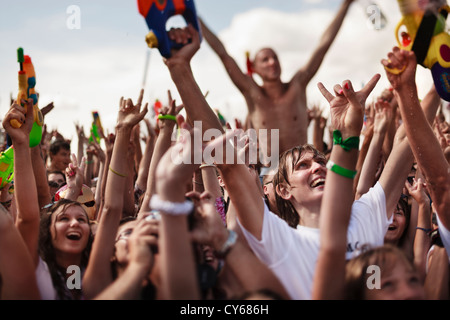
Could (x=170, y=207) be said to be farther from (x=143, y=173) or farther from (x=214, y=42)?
(x=214, y=42)

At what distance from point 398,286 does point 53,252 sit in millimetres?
1562

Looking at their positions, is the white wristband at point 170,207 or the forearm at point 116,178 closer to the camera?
the white wristband at point 170,207

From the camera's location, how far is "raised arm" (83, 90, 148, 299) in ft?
5.85

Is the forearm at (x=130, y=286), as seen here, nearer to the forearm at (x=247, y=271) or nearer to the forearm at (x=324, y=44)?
the forearm at (x=247, y=271)

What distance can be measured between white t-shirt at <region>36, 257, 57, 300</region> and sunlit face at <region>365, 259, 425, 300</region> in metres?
1.25

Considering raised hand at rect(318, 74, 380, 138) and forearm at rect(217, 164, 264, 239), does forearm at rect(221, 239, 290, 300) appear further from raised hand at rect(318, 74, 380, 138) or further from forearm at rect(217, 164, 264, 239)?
raised hand at rect(318, 74, 380, 138)

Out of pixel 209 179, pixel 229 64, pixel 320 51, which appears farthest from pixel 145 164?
pixel 320 51

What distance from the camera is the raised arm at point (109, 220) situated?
1.78 m

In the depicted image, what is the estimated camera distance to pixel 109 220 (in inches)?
75.9

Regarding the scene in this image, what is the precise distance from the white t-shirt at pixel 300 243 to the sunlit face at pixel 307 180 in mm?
167

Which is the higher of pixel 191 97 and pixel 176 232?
pixel 191 97

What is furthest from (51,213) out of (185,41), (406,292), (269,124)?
(269,124)

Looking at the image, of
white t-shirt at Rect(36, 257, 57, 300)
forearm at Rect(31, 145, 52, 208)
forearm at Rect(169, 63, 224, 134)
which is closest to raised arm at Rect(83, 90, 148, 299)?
white t-shirt at Rect(36, 257, 57, 300)

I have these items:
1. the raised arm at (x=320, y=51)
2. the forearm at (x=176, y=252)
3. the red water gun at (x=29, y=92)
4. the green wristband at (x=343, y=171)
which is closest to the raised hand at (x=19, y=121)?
the red water gun at (x=29, y=92)
